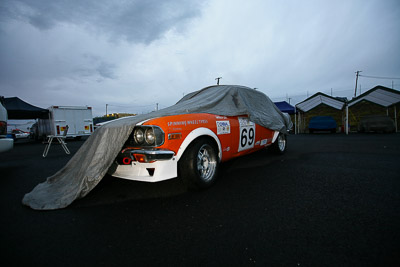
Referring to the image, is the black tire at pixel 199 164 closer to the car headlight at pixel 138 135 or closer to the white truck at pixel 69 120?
the car headlight at pixel 138 135

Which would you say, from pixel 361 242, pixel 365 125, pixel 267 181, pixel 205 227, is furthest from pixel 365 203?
pixel 365 125

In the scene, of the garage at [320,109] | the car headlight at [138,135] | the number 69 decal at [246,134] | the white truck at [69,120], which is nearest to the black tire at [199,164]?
the car headlight at [138,135]

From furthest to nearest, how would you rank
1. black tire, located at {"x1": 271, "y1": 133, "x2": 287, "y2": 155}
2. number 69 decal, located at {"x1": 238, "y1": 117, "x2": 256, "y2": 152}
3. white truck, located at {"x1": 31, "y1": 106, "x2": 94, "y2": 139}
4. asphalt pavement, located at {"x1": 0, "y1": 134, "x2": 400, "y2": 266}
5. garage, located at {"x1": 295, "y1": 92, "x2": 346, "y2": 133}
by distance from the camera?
garage, located at {"x1": 295, "y1": 92, "x2": 346, "y2": 133}
white truck, located at {"x1": 31, "y1": 106, "x2": 94, "y2": 139}
black tire, located at {"x1": 271, "y1": 133, "x2": 287, "y2": 155}
number 69 decal, located at {"x1": 238, "y1": 117, "x2": 256, "y2": 152}
asphalt pavement, located at {"x1": 0, "y1": 134, "x2": 400, "y2": 266}

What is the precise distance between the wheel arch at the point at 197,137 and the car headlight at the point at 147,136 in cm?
→ 28

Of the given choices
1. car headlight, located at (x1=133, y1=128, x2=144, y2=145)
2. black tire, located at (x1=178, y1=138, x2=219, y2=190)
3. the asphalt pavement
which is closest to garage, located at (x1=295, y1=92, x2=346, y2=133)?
the asphalt pavement

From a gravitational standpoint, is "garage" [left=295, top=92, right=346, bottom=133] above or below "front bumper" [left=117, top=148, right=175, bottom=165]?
above

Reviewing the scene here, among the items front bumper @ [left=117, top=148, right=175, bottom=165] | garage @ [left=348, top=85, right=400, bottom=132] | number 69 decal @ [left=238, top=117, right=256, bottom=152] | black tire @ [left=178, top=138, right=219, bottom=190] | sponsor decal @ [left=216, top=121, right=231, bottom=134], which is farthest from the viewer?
garage @ [left=348, top=85, right=400, bottom=132]

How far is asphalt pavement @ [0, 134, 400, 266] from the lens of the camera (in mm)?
1347

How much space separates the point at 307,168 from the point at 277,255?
9.27 feet

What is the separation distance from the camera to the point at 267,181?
2986 mm

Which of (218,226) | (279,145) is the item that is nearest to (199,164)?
(218,226)

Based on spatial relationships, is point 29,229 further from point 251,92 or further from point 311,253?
point 251,92

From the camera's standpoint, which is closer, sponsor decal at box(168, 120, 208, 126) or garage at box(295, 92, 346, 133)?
sponsor decal at box(168, 120, 208, 126)

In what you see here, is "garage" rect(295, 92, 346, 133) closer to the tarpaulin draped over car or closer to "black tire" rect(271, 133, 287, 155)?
"black tire" rect(271, 133, 287, 155)
